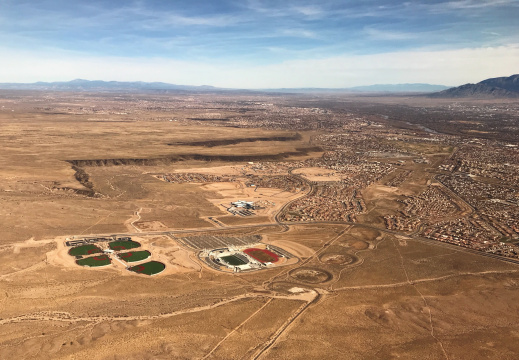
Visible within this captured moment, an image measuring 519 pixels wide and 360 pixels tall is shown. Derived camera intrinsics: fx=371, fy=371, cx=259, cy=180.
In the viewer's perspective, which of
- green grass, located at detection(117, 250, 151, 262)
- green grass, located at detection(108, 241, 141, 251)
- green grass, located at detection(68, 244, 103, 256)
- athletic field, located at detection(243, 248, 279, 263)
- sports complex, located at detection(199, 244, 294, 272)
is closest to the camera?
sports complex, located at detection(199, 244, 294, 272)

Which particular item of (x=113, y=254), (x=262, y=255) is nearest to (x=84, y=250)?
(x=113, y=254)

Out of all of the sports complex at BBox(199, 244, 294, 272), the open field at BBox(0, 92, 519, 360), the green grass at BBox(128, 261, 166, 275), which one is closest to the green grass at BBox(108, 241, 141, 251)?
the open field at BBox(0, 92, 519, 360)

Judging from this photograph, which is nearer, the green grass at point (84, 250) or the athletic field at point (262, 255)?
the green grass at point (84, 250)

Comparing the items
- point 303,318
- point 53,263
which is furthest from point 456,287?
point 53,263

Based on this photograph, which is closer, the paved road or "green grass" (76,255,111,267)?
"green grass" (76,255,111,267)

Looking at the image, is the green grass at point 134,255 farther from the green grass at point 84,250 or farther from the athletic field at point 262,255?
the athletic field at point 262,255

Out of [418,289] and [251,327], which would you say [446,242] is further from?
[251,327]

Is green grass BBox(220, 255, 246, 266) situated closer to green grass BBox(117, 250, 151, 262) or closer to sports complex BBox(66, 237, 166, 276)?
sports complex BBox(66, 237, 166, 276)

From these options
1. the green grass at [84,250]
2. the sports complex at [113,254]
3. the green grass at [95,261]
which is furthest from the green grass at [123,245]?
the green grass at [95,261]
